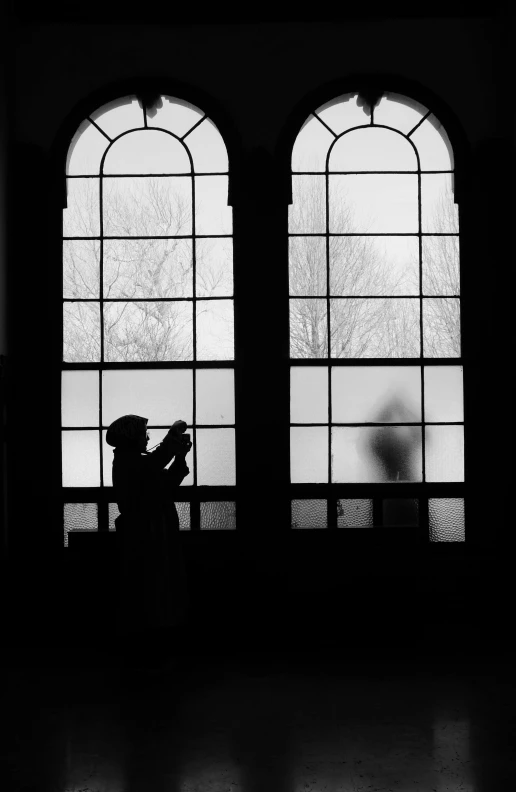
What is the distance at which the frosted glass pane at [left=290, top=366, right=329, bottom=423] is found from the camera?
16.8ft

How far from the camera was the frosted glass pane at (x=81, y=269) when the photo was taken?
5.15 metres

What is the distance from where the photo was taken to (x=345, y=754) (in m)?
3.08

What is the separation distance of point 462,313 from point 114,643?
2.91m

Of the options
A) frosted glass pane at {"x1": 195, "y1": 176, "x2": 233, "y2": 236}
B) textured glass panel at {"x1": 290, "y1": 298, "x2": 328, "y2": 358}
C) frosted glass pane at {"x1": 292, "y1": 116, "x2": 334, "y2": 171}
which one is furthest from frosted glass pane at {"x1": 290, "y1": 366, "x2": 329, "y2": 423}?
frosted glass pane at {"x1": 292, "y1": 116, "x2": 334, "y2": 171}

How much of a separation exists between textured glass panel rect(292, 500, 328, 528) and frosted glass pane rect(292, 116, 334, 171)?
213cm

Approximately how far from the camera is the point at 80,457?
511 centimetres

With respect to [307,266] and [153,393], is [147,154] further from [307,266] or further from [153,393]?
[153,393]

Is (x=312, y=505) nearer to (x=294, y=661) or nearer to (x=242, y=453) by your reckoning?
(x=242, y=453)

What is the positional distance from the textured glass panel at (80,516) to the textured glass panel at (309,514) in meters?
1.26

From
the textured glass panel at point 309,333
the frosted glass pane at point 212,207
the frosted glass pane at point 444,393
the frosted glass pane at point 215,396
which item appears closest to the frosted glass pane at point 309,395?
the textured glass panel at point 309,333

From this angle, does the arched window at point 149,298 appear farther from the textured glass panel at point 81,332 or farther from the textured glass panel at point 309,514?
the textured glass panel at point 309,514

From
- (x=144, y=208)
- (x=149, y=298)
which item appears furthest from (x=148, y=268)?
(x=144, y=208)

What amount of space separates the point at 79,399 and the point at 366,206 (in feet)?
7.23
